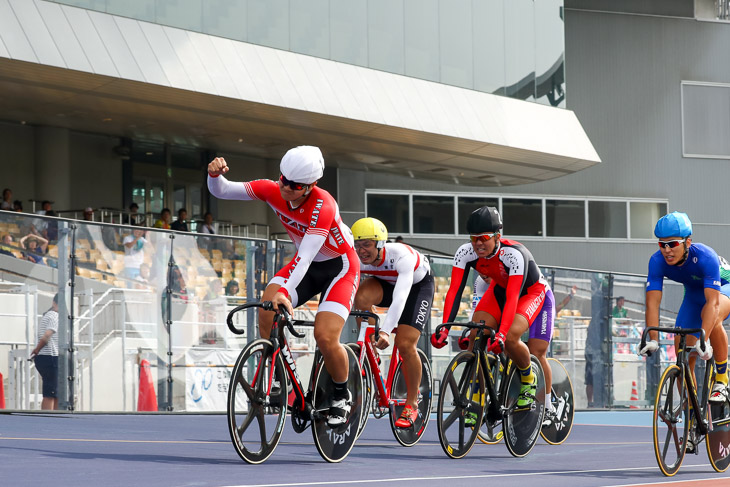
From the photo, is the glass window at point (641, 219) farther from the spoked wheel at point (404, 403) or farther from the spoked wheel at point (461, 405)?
the spoked wheel at point (461, 405)

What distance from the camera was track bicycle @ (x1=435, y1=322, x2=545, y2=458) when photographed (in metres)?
7.56

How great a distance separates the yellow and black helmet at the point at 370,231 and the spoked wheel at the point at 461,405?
1245mm

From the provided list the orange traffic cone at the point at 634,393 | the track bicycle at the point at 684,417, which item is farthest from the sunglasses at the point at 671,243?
the orange traffic cone at the point at 634,393

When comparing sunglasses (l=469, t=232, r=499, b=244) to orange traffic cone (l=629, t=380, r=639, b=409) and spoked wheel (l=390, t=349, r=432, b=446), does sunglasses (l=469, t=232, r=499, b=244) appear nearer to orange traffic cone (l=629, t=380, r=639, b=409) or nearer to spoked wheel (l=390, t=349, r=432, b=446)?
spoked wheel (l=390, t=349, r=432, b=446)

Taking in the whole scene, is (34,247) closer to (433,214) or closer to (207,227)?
(207,227)

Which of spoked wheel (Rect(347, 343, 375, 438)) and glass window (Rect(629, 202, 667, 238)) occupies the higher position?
glass window (Rect(629, 202, 667, 238))

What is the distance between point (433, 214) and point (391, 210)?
143 cm

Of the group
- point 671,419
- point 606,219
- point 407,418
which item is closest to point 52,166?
point 606,219

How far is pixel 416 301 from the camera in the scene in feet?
29.3

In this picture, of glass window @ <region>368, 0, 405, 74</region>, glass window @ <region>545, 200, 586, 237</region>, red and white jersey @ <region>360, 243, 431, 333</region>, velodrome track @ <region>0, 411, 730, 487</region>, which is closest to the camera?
velodrome track @ <region>0, 411, 730, 487</region>

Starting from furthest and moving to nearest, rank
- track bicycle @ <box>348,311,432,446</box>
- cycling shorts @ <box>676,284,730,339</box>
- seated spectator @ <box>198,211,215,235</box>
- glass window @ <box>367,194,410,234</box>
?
glass window @ <box>367,194,410,234</box> < seated spectator @ <box>198,211,215,235</box> < track bicycle @ <box>348,311,432,446</box> < cycling shorts @ <box>676,284,730,339</box>

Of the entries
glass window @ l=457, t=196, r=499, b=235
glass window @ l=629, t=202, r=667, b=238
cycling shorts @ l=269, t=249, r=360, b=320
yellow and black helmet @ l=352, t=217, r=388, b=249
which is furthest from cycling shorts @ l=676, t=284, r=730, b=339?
glass window @ l=629, t=202, r=667, b=238

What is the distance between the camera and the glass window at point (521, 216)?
113ft

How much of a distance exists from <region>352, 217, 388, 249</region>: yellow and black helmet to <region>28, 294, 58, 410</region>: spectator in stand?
4.56 meters
